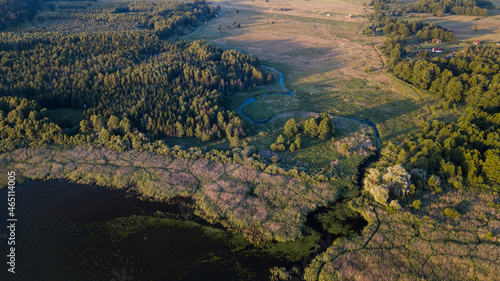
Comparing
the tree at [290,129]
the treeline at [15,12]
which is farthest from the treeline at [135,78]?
the treeline at [15,12]

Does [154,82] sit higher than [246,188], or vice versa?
[154,82]

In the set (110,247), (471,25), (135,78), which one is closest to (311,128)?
(110,247)

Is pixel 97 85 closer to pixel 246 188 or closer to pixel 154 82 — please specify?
pixel 154 82

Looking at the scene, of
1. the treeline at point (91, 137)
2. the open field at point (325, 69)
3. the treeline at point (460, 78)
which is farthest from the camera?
the open field at point (325, 69)

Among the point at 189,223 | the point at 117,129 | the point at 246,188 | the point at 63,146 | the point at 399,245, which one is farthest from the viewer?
the point at 117,129

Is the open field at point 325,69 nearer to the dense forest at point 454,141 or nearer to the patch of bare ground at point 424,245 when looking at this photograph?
the dense forest at point 454,141

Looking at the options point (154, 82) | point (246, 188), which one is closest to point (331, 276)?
point (246, 188)
